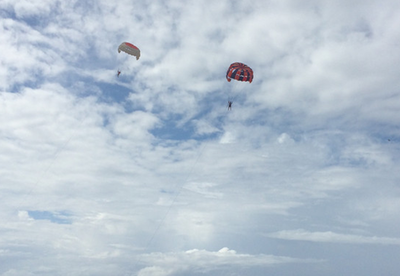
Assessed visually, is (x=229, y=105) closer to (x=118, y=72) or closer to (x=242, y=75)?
(x=242, y=75)

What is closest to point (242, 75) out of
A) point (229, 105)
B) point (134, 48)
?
point (229, 105)

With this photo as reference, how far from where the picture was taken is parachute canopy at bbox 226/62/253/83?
96500 mm

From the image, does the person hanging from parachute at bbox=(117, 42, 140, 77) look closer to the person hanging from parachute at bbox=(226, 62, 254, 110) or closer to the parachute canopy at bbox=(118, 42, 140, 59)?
the parachute canopy at bbox=(118, 42, 140, 59)

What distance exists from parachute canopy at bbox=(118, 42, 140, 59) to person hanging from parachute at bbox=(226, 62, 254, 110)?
2423cm

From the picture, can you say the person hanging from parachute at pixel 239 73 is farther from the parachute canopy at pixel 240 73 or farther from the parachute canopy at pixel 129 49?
the parachute canopy at pixel 129 49

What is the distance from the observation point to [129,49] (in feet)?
325

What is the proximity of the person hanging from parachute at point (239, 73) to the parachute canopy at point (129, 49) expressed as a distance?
24.2m

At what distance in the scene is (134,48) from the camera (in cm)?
9938

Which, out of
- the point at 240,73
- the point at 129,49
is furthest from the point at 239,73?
the point at 129,49

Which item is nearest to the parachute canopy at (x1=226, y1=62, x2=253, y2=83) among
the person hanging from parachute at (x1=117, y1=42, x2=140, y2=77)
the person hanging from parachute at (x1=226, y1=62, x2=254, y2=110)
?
the person hanging from parachute at (x1=226, y1=62, x2=254, y2=110)

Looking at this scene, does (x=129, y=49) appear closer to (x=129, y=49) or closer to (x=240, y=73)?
(x=129, y=49)

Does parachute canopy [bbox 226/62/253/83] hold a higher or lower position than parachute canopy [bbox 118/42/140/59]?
lower

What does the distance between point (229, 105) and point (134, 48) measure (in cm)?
2868

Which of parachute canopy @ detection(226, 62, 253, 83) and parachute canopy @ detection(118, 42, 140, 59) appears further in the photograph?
parachute canopy @ detection(118, 42, 140, 59)
